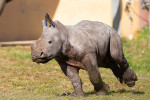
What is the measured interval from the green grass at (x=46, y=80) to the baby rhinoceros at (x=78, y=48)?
0.44 m

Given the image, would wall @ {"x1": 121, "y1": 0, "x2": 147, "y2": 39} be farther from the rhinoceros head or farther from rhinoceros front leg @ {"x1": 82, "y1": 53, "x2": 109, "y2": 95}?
the rhinoceros head

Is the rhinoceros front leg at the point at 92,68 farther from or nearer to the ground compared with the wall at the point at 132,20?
farther from the ground

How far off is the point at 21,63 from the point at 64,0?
5718mm

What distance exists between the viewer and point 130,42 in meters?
15.5

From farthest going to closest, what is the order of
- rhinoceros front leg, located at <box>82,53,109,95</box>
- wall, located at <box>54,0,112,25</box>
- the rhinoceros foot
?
1. wall, located at <box>54,0,112,25</box>
2. the rhinoceros foot
3. rhinoceros front leg, located at <box>82,53,109,95</box>

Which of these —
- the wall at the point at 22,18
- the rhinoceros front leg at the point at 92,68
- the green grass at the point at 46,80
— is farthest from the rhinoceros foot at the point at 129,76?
the wall at the point at 22,18

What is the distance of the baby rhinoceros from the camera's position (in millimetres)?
5770

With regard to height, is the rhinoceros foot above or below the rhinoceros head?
below

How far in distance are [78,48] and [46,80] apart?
9.85 feet

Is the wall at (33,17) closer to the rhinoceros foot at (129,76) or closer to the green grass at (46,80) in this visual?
the green grass at (46,80)

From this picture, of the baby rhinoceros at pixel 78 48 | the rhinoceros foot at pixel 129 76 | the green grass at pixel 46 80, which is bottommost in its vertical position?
the green grass at pixel 46 80

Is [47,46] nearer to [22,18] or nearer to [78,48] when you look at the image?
[78,48]

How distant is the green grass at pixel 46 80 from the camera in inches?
266

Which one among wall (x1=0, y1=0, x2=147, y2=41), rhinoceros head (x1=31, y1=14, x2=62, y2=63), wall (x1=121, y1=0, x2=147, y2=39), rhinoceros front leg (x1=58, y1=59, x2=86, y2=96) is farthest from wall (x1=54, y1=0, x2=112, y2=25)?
rhinoceros head (x1=31, y1=14, x2=62, y2=63)
